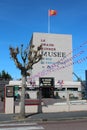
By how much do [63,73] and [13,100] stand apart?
279 feet

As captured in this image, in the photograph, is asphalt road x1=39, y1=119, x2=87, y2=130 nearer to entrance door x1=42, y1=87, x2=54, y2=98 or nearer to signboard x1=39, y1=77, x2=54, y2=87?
entrance door x1=42, y1=87, x2=54, y2=98

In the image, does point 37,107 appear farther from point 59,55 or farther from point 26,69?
point 59,55

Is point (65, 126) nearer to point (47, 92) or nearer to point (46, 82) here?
point (47, 92)

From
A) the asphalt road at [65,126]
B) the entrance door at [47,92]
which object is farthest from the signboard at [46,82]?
the asphalt road at [65,126]

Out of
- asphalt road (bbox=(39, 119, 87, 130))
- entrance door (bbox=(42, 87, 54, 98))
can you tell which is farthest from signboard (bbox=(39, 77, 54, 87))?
asphalt road (bbox=(39, 119, 87, 130))

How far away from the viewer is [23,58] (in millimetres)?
21344

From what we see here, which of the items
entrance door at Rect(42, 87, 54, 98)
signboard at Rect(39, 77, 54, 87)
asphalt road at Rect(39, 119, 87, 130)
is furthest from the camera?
signboard at Rect(39, 77, 54, 87)

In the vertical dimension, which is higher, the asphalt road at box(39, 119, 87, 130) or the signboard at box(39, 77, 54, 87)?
the signboard at box(39, 77, 54, 87)

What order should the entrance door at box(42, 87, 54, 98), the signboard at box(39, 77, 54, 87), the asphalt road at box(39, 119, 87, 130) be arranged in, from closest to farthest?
the asphalt road at box(39, 119, 87, 130)
the entrance door at box(42, 87, 54, 98)
the signboard at box(39, 77, 54, 87)

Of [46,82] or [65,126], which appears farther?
[46,82]

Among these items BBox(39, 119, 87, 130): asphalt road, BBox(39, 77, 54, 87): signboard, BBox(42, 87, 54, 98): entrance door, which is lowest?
BBox(39, 119, 87, 130): asphalt road

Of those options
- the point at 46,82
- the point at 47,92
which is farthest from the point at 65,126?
the point at 46,82

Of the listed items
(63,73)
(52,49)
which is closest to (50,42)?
(52,49)

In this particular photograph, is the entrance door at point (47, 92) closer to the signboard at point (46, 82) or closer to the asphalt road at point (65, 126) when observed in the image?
the signboard at point (46, 82)
